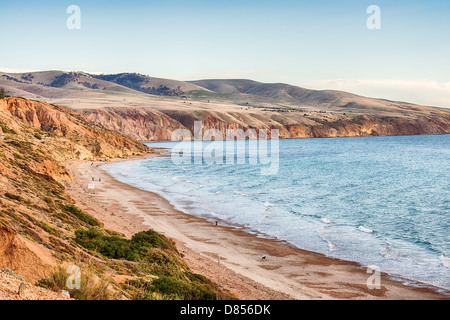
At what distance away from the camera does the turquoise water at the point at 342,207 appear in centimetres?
2175

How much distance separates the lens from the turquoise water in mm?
21750

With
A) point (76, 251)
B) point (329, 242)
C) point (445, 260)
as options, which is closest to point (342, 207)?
point (329, 242)

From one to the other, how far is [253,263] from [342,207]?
56.8 ft

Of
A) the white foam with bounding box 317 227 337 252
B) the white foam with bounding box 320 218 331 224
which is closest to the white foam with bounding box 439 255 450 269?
the white foam with bounding box 317 227 337 252

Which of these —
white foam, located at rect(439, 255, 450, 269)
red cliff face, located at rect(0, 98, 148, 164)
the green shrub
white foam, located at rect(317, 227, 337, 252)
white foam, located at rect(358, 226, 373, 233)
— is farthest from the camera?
red cliff face, located at rect(0, 98, 148, 164)

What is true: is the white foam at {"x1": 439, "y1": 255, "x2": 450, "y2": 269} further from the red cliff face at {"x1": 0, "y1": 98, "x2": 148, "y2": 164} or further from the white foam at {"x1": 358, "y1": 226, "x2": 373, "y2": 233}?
the red cliff face at {"x1": 0, "y1": 98, "x2": 148, "y2": 164}

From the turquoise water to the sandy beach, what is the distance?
1407mm

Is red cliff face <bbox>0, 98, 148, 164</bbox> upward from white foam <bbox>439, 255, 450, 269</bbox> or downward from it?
upward

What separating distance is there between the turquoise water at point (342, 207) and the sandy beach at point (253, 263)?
1.41m

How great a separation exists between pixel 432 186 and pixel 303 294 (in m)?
35.9

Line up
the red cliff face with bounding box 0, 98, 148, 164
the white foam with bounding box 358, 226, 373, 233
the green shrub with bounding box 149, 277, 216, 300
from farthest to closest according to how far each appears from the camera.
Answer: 1. the red cliff face with bounding box 0, 98, 148, 164
2. the white foam with bounding box 358, 226, 373, 233
3. the green shrub with bounding box 149, 277, 216, 300

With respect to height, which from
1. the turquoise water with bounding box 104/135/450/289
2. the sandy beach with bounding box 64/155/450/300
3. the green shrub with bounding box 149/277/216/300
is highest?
the green shrub with bounding box 149/277/216/300

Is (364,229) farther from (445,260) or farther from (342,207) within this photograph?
(342,207)

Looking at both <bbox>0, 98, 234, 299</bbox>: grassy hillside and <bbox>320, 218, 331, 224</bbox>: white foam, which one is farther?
<bbox>320, 218, 331, 224</bbox>: white foam
